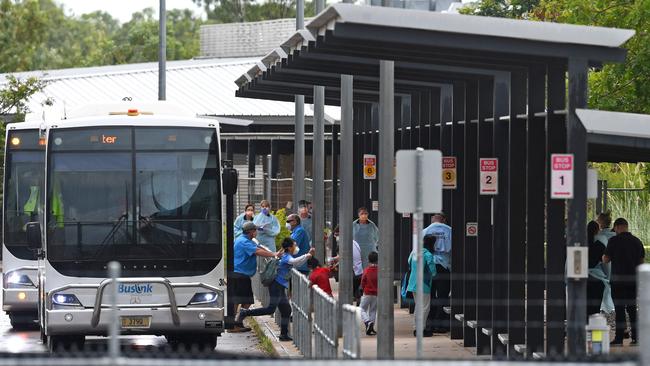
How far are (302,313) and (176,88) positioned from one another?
35.3 metres

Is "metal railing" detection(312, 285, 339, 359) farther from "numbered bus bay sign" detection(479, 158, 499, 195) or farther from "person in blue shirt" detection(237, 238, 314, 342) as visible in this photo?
"person in blue shirt" detection(237, 238, 314, 342)

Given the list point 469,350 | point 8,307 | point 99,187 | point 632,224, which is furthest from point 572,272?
point 632,224

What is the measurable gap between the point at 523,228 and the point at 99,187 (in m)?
5.30

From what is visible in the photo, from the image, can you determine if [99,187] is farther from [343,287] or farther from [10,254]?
[10,254]

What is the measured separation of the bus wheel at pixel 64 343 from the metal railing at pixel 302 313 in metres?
2.79

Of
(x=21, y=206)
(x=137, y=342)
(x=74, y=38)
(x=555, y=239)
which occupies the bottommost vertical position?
(x=137, y=342)

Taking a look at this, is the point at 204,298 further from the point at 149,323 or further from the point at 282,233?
the point at 282,233

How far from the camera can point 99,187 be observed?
19.6 metres

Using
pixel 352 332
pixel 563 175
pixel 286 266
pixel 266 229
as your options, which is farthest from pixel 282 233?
pixel 352 332

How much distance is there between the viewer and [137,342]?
76.9ft

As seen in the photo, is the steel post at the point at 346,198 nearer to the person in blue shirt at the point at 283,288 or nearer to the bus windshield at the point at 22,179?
the person in blue shirt at the point at 283,288

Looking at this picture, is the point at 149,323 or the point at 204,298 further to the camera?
the point at 204,298

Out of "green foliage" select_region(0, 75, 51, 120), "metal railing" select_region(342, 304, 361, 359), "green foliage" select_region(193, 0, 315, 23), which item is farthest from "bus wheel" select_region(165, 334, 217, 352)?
"green foliage" select_region(193, 0, 315, 23)

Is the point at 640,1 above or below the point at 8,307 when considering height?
above
